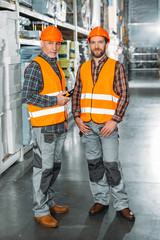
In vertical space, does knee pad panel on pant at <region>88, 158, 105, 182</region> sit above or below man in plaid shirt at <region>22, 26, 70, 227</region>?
below

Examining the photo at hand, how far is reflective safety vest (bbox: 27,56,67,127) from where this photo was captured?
2.95 meters

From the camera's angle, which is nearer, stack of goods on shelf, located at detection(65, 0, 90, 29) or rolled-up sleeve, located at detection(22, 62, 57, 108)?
rolled-up sleeve, located at detection(22, 62, 57, 108)

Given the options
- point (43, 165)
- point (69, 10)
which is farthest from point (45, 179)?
point (69, 10)

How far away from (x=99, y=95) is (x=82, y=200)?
1212 mm

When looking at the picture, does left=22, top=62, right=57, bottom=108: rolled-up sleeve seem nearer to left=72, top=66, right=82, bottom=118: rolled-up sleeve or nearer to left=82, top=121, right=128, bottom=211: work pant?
left=72, top=66, right=82, bottom=118: rolled-up sleeve

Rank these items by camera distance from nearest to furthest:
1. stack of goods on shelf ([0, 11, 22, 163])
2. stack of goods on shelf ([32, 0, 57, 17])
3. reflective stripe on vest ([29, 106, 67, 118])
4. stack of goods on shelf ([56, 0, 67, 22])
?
reflective stripe on vest ([29, 106, 67, 118])
stack of goods on shelf ([0, 11, 22, 163])
stack of goods on shelf ([32, 0, 57, 17])
stack of goods on shelf ([56, 0, 67, 22])

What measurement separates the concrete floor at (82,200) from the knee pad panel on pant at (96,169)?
343mm

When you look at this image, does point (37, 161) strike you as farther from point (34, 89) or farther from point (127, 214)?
point (127, 214)

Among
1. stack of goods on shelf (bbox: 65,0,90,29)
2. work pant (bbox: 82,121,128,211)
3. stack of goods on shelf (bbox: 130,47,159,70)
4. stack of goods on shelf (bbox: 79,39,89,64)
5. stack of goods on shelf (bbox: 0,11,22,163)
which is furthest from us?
stack of goods on shelf (bbox: 130,47,159,70)

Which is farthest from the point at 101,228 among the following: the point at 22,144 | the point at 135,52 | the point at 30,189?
the point at 135,52

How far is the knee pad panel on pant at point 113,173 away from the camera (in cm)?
315

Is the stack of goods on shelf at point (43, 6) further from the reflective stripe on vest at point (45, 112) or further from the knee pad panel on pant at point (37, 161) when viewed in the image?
the knee pad panel on pant at point (37, 161)

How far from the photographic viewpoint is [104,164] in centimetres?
319

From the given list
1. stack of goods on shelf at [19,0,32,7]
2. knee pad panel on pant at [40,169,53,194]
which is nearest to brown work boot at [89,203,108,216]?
knee pad panel on pant at [40,169,53,194]
